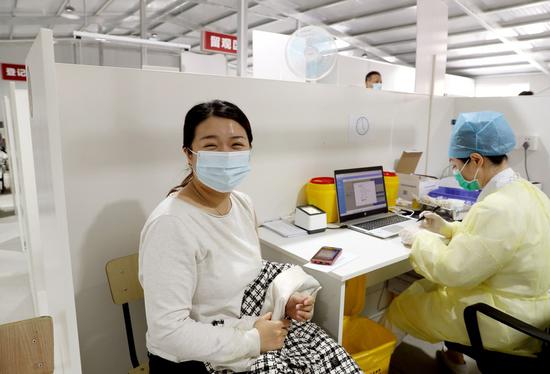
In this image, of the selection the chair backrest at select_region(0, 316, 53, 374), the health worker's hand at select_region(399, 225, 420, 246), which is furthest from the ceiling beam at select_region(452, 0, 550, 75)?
the chair backrest at select_region(0, 316, 53, 374)

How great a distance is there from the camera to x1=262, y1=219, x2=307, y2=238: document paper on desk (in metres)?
1.87

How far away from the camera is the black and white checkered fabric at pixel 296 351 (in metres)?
1.17

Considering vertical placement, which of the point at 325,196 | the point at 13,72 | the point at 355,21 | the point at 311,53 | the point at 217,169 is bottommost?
the point at 325,196

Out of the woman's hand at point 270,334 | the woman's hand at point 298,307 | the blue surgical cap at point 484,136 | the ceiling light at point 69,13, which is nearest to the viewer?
the woman's hand at point 270,334

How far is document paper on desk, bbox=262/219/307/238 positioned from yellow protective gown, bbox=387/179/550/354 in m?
0.59

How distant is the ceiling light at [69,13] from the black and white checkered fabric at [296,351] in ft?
21.7

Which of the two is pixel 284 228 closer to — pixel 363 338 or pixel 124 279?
pixel 363 338

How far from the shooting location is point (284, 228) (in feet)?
6.36

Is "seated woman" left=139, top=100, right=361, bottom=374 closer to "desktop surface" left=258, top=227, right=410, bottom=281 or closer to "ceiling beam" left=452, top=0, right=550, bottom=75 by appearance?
"desktop surface" left=258, top=227, right=410, bottom=281

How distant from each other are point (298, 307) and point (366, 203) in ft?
3.39

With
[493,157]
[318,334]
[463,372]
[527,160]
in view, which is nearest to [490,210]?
[493,157]

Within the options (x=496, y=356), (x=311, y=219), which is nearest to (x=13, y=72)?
(x=311, y=219)

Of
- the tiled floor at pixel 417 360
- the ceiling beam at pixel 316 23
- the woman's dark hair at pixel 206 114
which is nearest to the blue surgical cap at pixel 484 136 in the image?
the woman's dark hair at pixel 206 114

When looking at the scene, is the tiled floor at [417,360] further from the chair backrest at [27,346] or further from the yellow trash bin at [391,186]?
the chair backrest at [27,346]
